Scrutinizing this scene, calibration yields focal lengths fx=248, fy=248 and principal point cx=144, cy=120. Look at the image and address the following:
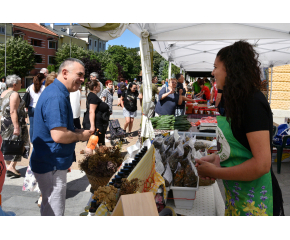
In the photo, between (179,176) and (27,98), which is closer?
A: (179,176)

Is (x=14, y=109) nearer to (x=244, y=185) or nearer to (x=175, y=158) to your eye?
(x=175, y=158)

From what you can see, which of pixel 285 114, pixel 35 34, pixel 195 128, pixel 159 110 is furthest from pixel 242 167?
pixel 35 34

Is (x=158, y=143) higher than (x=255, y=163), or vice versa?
(x=255, y=163)

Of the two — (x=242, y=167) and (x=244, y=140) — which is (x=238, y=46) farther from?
(x=242, y=167)

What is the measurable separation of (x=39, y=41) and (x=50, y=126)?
59908mm

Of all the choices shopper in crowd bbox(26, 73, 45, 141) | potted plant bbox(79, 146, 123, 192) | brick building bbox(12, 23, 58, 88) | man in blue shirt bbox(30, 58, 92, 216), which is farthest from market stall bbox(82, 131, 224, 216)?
brick building bbox(12, 23, 58, 88)

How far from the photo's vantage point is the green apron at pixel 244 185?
1.40 metres

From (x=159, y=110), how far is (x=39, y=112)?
4253 mm

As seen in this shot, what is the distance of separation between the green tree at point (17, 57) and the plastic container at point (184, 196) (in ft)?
155

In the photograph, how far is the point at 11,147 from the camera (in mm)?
3783

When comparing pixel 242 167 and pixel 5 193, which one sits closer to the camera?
pixel 242 167

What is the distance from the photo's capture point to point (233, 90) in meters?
1.33

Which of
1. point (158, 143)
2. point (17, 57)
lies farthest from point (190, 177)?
point (17, 57)

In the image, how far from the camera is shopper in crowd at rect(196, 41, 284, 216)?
126 centimetres
